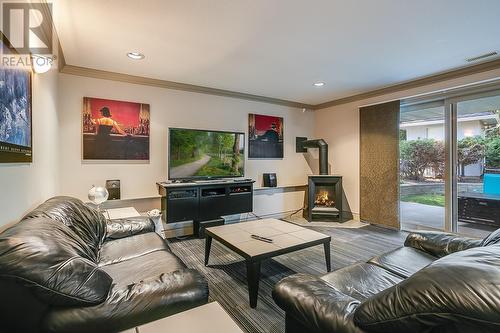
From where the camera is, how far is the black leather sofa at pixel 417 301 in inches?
26.8

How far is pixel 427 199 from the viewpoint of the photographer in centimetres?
400

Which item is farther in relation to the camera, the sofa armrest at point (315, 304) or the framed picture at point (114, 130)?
the framed picture at point (114, 130)

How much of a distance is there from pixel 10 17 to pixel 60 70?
Answer: 6.52 feet

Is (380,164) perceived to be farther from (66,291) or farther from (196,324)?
(66,291)

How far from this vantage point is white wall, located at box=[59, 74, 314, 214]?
319 centimetres

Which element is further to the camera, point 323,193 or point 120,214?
point 323,193

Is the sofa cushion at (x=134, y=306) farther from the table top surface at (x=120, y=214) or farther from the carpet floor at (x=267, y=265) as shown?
the table top surface at (x=120, y=214)

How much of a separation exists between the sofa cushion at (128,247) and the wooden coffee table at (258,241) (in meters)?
0.61

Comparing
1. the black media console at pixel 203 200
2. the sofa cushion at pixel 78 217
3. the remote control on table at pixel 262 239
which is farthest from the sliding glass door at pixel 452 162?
the sofa cushion at pixel 78 217

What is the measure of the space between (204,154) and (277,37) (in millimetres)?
2152

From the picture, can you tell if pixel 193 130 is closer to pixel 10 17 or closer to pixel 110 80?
pixel 110 80

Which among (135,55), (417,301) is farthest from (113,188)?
(417,301)

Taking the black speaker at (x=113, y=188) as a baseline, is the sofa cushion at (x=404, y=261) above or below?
below

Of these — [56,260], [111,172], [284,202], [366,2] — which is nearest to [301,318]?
[56,260]
